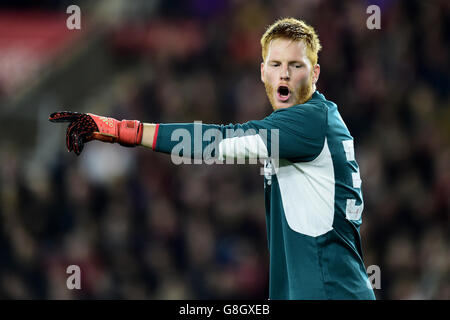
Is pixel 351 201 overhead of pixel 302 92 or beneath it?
beneath

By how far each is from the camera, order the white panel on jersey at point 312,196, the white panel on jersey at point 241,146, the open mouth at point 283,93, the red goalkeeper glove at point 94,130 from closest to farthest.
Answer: the red goalkeeper glove at point 94,130 < the white panel on jersey at point 241,146 < the white panel on jersey at point 312,196 < the open mouth at point 283,93

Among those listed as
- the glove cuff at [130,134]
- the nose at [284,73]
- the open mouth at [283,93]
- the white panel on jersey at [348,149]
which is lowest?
the white panel on jersey at [348,149]

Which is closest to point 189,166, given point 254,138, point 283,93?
Answer: point 283,93

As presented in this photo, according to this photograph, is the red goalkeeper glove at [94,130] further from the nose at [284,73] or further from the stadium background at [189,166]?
the stadium background at [189,166]

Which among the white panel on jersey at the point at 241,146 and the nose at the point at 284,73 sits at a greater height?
the nose at the point at 284,73

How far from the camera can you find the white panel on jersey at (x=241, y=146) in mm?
3791

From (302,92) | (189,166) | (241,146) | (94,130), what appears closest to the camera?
(94,130)

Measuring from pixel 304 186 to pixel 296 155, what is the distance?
8.0 inches

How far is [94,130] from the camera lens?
3682 millimetres

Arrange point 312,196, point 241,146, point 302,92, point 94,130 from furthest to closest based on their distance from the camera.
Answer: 1. point 302,92
2. point 312,196
3. point 241,146
4. point 94,130

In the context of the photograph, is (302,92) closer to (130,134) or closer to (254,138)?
(254,138)

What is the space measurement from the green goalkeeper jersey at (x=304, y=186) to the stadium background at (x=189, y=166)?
11.8ft

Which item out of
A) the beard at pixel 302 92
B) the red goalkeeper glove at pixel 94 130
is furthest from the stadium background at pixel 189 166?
the red goalkeeper glove at pixel 94 130

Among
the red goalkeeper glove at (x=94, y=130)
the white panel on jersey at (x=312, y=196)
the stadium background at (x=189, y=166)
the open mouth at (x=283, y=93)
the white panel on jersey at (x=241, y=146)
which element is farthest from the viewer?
the stadium background at (x=189, y=166)
